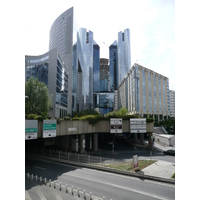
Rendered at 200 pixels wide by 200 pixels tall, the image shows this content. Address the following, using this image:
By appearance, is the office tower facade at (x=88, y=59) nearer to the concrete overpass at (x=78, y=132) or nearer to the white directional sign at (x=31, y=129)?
the concrete overpass at (x=78, y=132)

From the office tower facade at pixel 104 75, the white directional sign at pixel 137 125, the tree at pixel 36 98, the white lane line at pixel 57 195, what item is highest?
the office tower facade at pixel 104 75

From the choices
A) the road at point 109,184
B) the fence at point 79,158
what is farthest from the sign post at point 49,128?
the road at point 109,184

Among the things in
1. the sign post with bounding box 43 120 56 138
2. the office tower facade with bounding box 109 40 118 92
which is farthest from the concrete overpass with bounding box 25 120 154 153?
the office tower facade with bounding box 109 40 118 92

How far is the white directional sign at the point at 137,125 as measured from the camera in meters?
17.8

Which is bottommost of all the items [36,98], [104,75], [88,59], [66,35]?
[36,98]

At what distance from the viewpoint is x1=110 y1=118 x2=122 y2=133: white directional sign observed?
1725 centimetres

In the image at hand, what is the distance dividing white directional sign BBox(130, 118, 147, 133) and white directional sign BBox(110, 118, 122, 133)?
1271 mm

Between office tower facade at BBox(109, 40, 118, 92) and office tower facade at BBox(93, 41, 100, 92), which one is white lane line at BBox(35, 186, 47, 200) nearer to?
office tower facade at BBox(109, 40, 118, 92)

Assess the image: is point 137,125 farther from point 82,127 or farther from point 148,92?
point 148,92

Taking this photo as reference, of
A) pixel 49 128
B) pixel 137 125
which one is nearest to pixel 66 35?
pixel 137 125

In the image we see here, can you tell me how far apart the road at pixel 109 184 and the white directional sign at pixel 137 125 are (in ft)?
27.6

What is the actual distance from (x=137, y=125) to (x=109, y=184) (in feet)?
35.7

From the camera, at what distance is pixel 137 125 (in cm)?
1794
